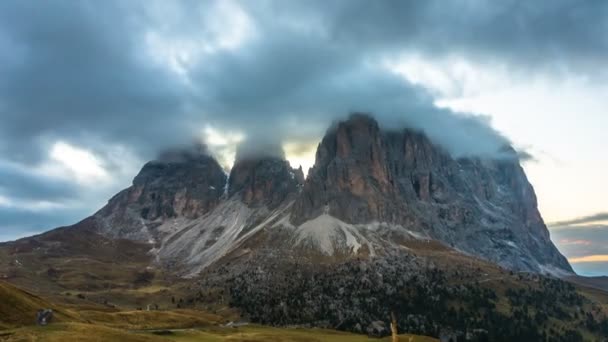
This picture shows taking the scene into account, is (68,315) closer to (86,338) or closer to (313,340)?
(86,338)

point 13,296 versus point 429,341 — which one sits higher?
point 13,296

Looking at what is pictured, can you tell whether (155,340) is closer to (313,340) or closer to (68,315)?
(68,315)

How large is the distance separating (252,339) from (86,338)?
59.8m

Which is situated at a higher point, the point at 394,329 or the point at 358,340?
the point at 394,329

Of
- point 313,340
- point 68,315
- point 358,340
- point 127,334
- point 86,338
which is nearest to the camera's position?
point 86,338

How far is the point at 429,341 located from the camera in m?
197

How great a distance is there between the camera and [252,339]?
5389 inches

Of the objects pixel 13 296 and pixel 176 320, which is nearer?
pixel 13 296

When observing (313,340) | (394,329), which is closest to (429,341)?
(313,340)

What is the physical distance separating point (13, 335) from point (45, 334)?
15.4 feet

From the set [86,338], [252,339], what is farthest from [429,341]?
[86,338]

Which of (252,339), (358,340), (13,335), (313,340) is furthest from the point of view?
(358,340)

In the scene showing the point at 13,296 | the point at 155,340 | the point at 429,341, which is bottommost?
the point at 429,341

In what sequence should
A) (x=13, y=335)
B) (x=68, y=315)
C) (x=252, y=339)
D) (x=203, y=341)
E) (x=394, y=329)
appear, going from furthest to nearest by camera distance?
(x=252, y=339)
(x=203, y=341)
(x=68, y=315)
(x=13, y=335)
(x=394, y=329)
